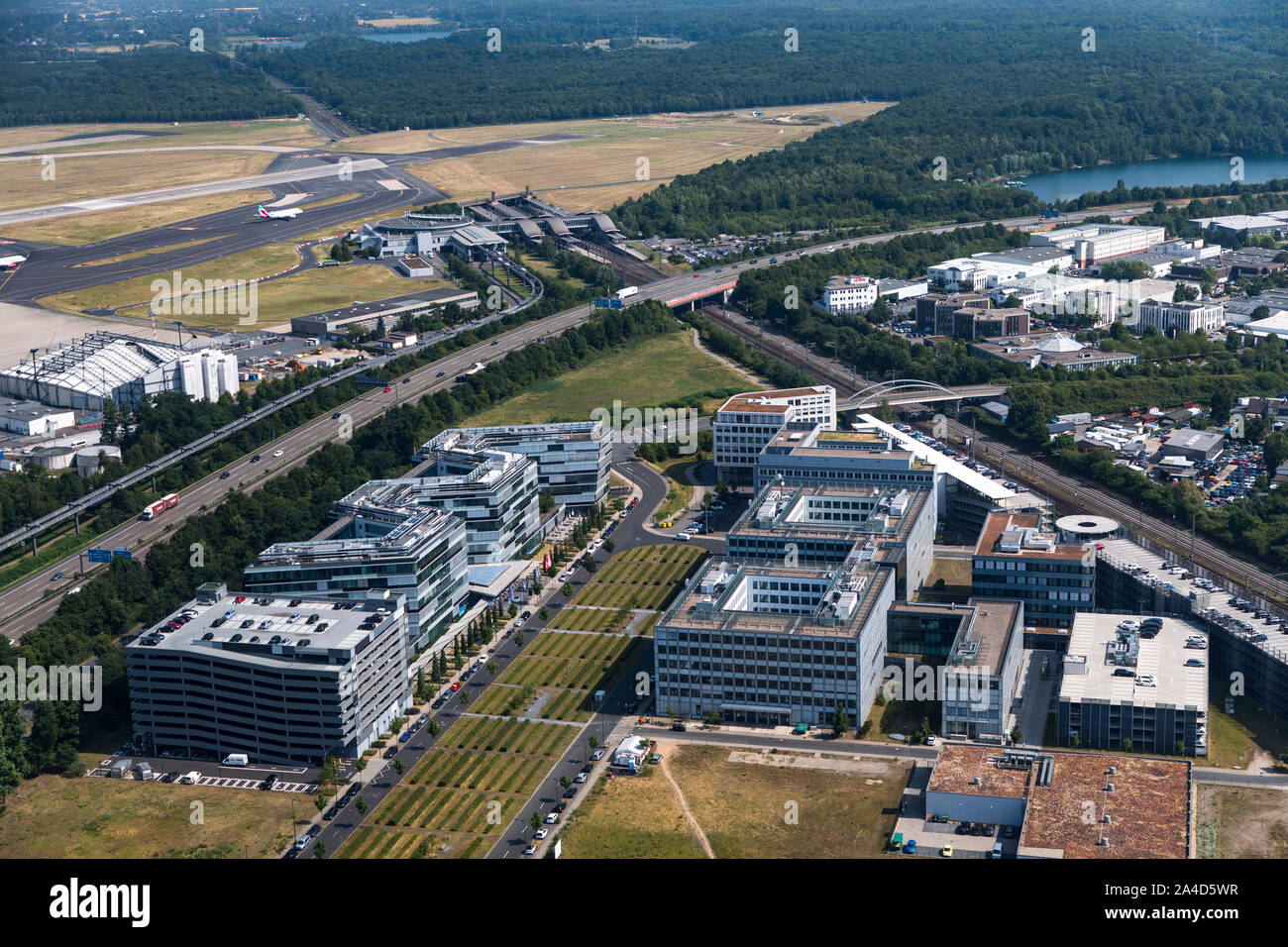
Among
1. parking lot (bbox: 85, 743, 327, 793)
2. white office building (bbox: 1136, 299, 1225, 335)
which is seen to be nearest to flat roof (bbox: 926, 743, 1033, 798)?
parking lot (bbox: 85, 743, 327, 793)

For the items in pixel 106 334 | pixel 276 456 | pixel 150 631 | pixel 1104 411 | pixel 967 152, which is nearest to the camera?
pixel 150 631

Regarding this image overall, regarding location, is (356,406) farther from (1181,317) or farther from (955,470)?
(1181,317)

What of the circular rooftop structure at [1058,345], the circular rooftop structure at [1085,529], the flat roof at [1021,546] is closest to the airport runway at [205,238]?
the circular rooftop structure at [1058,345]

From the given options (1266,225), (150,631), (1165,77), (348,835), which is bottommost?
(348,835)

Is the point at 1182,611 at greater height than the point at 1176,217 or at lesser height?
lesser

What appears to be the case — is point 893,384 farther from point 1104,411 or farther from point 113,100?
point 113,100

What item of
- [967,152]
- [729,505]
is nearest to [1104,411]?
[729,505]
